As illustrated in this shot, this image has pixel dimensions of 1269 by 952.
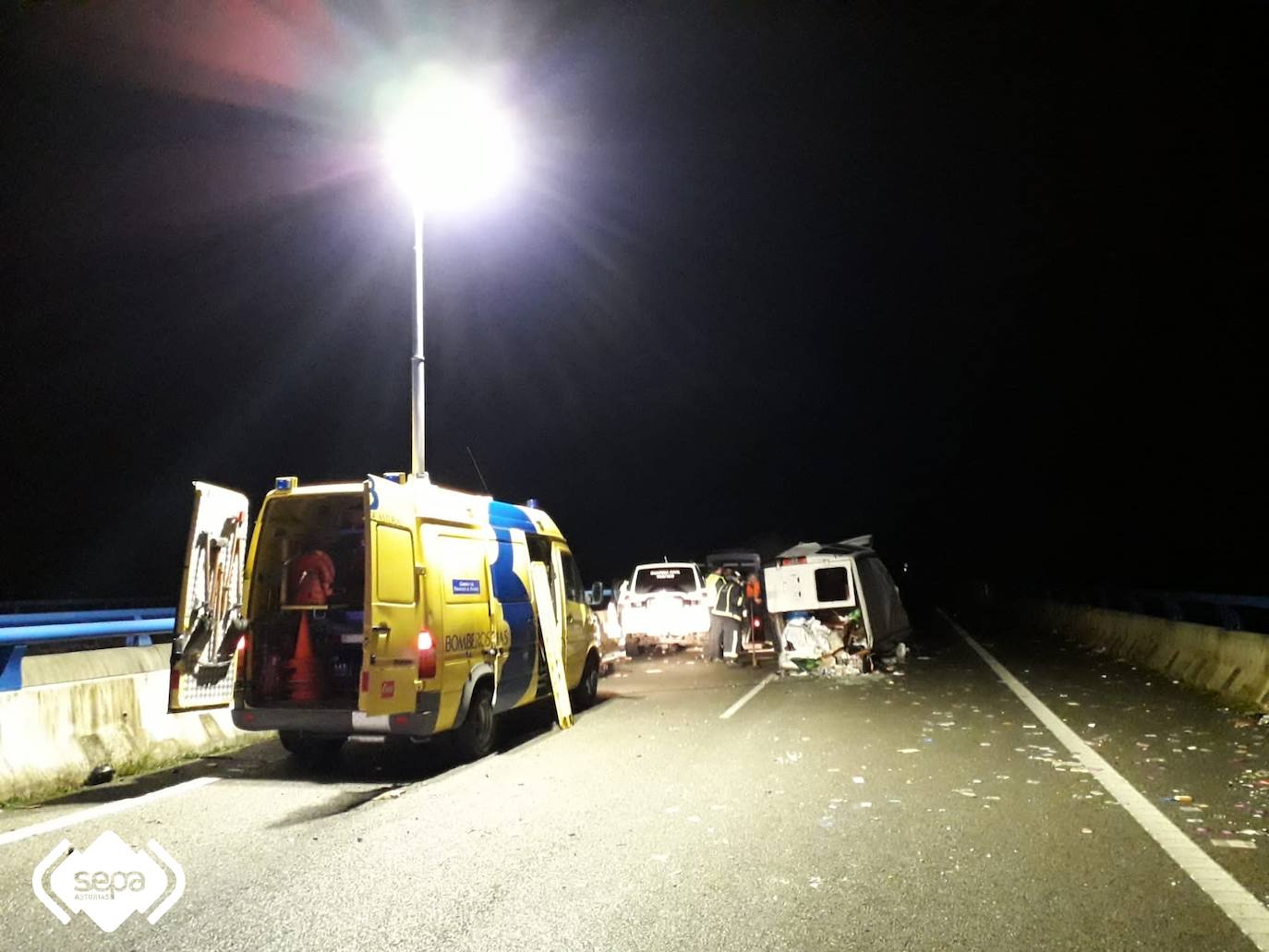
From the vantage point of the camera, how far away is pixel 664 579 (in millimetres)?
20469

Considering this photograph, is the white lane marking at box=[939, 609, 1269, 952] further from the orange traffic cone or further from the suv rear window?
the suv rear window

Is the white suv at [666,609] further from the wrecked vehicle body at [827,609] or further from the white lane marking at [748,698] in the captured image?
the white lane marking at [748,698]

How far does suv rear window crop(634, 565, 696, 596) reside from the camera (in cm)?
2030

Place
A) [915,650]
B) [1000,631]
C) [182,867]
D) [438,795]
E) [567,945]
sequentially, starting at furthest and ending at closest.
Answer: [1000,631] < [915,650] < [438,795] < [182,867] < [567,945]

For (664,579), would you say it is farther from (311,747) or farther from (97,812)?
(97,812)

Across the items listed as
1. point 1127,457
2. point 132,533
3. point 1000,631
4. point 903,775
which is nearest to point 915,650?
point 1000,631

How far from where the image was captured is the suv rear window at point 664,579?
20.3 meters

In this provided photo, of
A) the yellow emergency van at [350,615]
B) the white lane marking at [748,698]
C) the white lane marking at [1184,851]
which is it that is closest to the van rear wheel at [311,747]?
the yellow emergency van at [350,615]

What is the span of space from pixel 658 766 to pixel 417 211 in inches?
341

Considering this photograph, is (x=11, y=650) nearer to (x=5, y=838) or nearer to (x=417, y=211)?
(x=5, y=838)

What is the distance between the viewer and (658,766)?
8531 millimetres

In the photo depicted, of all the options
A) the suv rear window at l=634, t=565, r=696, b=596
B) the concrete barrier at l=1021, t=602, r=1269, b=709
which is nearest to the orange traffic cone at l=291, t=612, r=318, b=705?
the concrete barrier at l=1021, t=602, r=1269, b=709

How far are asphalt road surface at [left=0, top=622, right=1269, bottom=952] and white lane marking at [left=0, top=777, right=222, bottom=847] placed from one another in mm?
41

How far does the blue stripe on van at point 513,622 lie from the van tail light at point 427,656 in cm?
162
